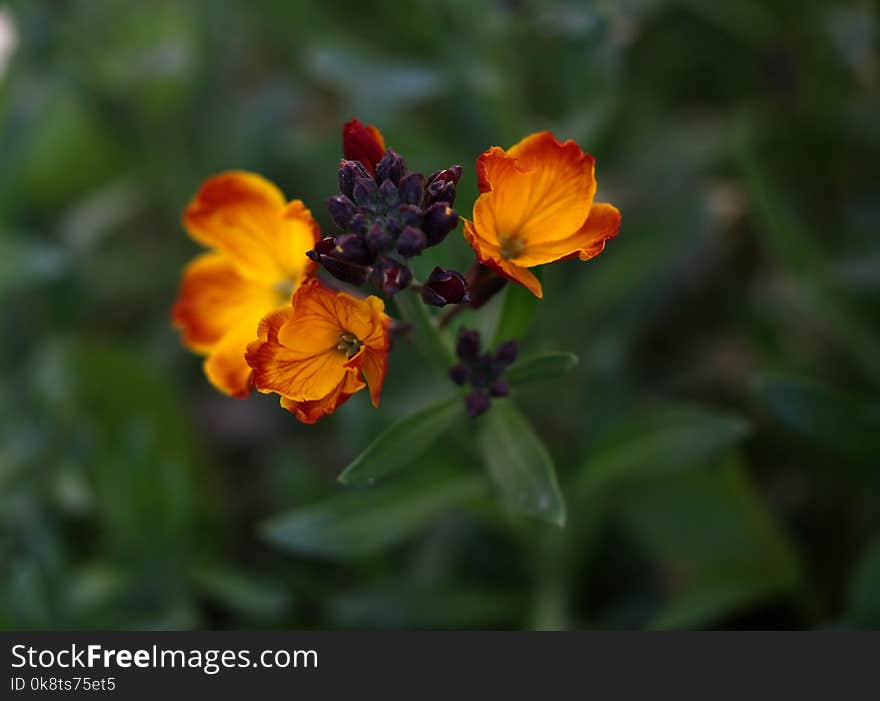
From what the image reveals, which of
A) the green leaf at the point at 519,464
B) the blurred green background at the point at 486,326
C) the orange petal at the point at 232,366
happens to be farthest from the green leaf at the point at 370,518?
the orange petal at the point at 232,366

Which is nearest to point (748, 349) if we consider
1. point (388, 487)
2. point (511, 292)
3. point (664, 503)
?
point (664, 503)

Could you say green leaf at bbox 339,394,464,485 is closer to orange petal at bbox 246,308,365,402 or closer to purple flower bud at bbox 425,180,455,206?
orange petal at bbox 246,308,365,402

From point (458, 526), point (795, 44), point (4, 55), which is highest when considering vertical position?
point (4, 55)

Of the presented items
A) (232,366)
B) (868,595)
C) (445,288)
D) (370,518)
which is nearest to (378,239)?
(445,288)

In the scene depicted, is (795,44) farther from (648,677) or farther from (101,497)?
(101,497)

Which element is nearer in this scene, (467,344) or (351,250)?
(351,250)

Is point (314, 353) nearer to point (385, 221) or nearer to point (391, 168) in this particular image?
point (385, 221)

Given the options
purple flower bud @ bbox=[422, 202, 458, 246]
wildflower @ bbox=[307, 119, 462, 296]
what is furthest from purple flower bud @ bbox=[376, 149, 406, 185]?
purple flower bud @ bbox=[422, 202, 458, 246]

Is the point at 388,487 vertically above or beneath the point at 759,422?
beneath
